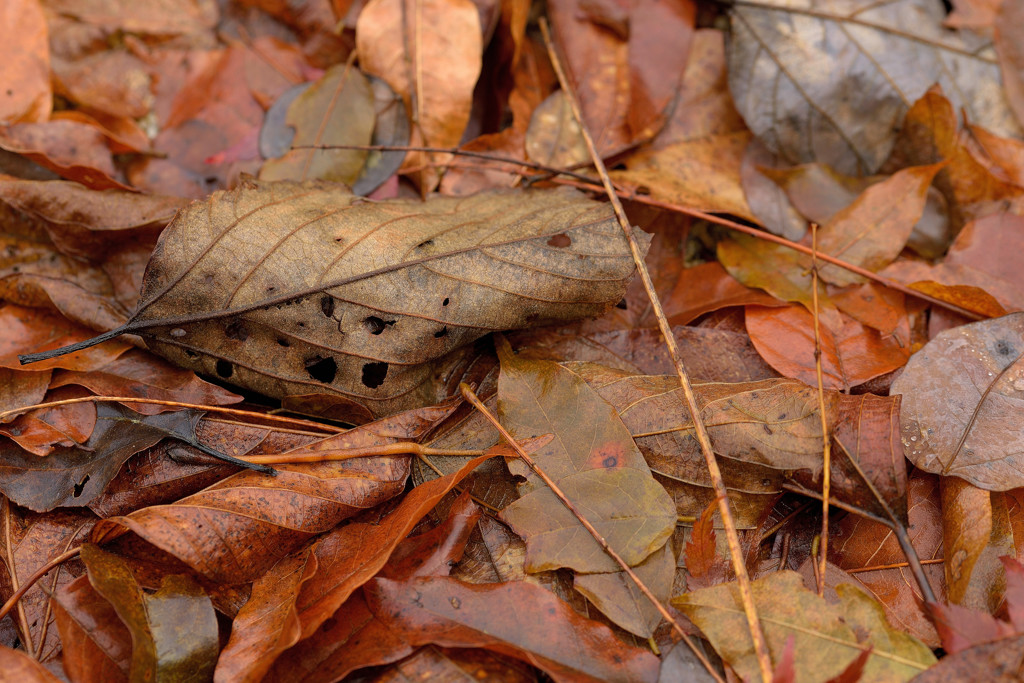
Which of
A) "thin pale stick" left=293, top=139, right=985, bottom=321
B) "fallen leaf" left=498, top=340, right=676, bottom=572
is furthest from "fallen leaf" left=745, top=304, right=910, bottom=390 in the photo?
"fallen leaf" left=498, top=340, right=676, bottom=572

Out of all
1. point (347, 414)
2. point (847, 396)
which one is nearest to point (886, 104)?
point (847, 396)

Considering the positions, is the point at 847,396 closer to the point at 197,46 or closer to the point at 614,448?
the point at 614,448

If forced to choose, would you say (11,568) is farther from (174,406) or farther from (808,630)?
(808,630)

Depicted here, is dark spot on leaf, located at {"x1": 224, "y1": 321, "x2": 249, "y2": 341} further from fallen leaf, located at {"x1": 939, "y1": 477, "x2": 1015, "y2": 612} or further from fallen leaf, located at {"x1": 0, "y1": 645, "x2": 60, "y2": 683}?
fallen leaf, located at {"x1": 939, "y1": 477, "x2": 1015, "y2": 612}

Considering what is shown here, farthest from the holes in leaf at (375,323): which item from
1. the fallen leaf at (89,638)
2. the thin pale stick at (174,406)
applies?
the fallen leaf at (89,638)

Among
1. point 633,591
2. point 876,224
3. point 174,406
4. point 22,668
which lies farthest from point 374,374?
point 876,224

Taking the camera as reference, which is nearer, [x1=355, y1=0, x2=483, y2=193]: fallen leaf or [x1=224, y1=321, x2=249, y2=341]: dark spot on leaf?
[x1=224, y1=321, x2=249, y2=341]: dark spot on leaf
